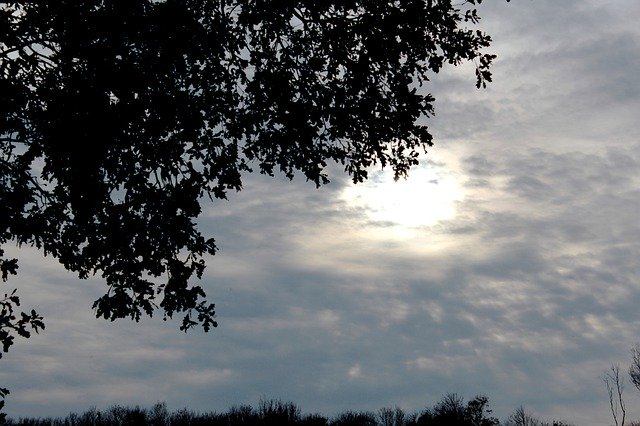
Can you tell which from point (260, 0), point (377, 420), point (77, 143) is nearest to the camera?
point (77, 143)

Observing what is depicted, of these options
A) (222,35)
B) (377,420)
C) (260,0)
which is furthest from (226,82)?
(377,420)

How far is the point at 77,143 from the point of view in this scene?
12.2 metres

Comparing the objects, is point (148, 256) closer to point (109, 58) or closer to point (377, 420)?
point (109, 58)

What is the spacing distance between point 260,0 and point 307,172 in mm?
3401

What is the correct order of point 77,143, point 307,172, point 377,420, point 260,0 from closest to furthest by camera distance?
point 77,143
point 260,0
point 307,172
point 377,420

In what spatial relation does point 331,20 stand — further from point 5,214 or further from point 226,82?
point 5,214

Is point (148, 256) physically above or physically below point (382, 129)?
below

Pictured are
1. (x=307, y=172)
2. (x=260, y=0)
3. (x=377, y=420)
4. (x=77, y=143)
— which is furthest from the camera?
(x=377, y=420)

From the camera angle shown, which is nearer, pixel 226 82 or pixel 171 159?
pixel 171 159

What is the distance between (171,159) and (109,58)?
7.26 ft

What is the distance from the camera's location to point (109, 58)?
40.7 feet

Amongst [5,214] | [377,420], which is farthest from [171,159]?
[377,420]

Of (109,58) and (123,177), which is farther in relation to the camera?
(123,177)

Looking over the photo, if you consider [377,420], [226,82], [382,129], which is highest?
[226,82]
